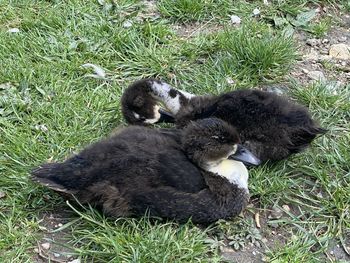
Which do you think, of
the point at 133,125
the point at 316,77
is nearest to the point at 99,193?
the point at 133,125

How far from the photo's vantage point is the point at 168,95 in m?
5.25

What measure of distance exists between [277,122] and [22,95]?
2.05m

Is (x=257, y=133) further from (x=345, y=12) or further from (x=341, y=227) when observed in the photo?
(x=345, y=12)

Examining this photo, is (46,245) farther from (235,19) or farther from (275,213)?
(235,19)

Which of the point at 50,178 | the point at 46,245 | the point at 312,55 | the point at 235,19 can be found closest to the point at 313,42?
the point at 312,55

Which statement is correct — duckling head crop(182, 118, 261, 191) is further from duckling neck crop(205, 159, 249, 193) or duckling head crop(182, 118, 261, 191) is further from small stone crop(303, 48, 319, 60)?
small stone crop(303, 48, 319, 60)

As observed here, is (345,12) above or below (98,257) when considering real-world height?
below

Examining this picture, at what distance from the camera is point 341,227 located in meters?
4.54

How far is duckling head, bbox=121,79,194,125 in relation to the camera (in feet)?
16.9

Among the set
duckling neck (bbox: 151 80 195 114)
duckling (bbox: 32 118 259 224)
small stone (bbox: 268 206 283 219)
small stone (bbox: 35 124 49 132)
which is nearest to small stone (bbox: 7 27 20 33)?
small stone (bbox: 35 124 49 132)

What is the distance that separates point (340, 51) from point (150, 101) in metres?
2.00

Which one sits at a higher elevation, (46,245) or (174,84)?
(46,245)

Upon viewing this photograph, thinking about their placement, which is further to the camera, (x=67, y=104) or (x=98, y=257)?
(x=67, y=104)

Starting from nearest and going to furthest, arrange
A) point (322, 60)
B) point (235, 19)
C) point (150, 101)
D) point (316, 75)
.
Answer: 1. point (150, 101)
2. point (316, 75)
3. point (322, 60)
4. point (235, 19)
